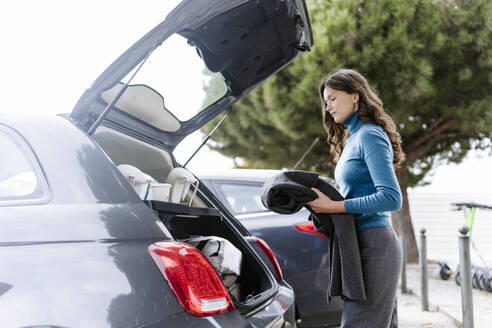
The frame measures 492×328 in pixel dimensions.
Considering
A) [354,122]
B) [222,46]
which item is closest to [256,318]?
[354,122]

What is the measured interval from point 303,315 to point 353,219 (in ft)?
6.81

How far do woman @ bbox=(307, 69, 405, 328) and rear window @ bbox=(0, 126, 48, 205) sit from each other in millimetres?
1082

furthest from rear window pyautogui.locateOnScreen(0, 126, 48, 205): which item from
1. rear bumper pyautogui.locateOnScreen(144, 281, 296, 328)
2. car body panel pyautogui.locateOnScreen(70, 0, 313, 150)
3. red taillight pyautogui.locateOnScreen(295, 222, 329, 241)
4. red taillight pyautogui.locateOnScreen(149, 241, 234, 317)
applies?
red taillight pyautogui.locateOnScreen(295, 222, 329, 241)

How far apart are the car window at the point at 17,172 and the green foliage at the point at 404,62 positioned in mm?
8563

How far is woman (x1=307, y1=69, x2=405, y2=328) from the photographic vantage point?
85.0 inches

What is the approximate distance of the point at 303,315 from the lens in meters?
4.07

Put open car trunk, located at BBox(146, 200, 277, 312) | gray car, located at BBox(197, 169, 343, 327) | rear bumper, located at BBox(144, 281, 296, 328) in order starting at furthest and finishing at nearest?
gray car, located at BBox(197, 169, 343, 327)
open car trunk, located at BBox(146, 200, 277, 312)
rear bumper, located at BBox(144, 281, 296, 328)

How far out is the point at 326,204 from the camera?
2209 millimetres

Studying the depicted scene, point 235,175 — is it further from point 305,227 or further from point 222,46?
point 222,46

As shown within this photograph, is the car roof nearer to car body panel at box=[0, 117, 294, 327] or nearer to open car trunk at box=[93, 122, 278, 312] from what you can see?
open car trunk at box=[93, 122, 278, 312]

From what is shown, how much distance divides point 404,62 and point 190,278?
9.27 meters

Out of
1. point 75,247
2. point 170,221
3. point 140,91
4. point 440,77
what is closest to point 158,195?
point 170,221

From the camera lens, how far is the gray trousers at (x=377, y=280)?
216cm

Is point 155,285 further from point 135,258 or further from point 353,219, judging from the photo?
point 353,219
